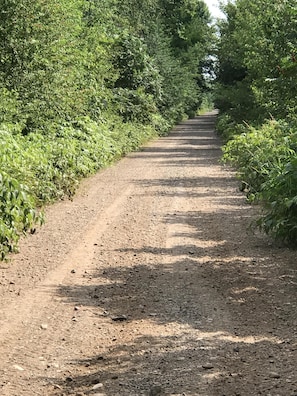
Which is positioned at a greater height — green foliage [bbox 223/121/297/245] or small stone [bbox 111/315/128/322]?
green foliage [bbox 223/121/297/245]

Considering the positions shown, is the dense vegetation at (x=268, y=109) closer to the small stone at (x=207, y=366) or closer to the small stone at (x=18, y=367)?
the small stone at (x=207, y=366)

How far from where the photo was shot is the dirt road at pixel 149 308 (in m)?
4.75

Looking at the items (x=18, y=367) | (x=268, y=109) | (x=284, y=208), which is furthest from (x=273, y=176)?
(x=268, y=109)

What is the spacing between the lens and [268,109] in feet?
71.5

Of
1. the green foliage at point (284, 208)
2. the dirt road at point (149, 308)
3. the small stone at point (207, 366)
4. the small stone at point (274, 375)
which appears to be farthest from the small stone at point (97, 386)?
the green foliage at point (284, 208)

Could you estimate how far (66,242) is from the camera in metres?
9.64

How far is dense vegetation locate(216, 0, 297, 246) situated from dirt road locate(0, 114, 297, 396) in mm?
674

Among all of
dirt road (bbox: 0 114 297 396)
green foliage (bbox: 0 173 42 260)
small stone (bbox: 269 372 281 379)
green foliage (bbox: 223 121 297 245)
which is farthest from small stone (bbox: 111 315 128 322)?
green foliage (bbox: 223 121 297 245)

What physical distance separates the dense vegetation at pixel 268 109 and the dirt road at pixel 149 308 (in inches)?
26.5

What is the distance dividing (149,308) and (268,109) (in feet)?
53.8

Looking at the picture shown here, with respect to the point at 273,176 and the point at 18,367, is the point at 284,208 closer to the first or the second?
the point at 273,176

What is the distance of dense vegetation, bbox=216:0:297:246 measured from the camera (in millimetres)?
8961

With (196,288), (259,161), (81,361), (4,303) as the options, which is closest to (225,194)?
(259,161)

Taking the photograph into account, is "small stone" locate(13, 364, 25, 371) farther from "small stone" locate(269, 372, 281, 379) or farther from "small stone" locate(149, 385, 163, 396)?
"small stone" locate(269, 372, 281, 379)
